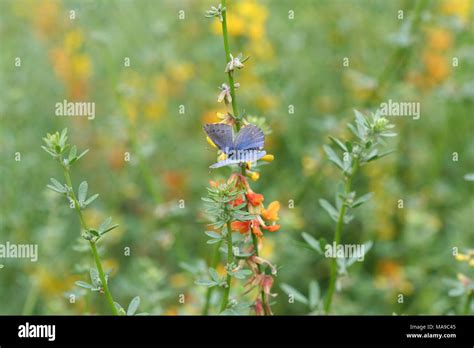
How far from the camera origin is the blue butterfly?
7.41ft

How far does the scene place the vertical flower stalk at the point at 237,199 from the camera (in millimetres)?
2279

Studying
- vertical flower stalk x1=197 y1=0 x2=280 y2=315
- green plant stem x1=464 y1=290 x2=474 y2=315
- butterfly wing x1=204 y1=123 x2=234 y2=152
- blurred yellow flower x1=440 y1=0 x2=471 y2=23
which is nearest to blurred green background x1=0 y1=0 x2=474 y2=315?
blurred yellow flower x1=440 y1=0 x2=471 y2=23

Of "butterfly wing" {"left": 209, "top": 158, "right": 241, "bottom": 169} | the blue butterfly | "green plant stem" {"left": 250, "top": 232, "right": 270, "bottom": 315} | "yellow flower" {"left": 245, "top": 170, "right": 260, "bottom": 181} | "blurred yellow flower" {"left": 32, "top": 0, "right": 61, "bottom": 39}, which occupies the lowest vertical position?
"green plant stem" {"left": 250, "top": 232, "right": 270, "bottom": 315}

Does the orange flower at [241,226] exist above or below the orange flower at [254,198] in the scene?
below

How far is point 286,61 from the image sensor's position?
5.47 m

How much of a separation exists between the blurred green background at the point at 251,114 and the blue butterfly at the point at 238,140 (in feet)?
4.48

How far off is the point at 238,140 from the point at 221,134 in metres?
0.07

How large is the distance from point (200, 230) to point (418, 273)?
1757mm

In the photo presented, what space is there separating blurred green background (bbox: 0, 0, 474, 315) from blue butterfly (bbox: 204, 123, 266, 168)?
4.48 feet

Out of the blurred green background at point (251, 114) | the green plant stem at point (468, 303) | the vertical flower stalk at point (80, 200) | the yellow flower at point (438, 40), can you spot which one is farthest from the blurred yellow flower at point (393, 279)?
the vertical flower stalk at point (80, 200)

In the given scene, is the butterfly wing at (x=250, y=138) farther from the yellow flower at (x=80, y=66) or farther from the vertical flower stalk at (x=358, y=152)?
the yellow flower at (x=80, y=66)

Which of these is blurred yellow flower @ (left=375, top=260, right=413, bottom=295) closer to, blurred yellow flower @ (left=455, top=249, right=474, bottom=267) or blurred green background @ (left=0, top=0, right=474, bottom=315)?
blurred green background @ (left=0, top=0, right=474, bottom=315)

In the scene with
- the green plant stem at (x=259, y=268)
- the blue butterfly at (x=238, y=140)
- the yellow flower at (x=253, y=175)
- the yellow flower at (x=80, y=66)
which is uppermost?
the yellow flower at (x=80, y=66)
